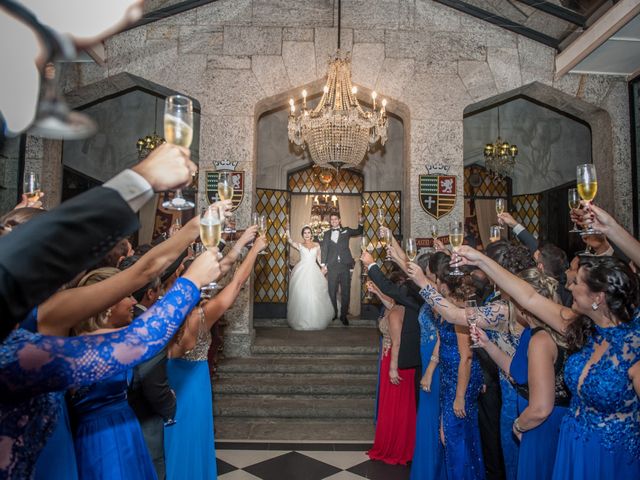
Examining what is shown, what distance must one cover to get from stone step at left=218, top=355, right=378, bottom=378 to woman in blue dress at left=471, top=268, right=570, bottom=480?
3.56 metres

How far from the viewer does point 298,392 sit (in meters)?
5.30

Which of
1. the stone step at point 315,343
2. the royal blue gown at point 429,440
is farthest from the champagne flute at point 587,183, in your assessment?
the stone step at point 315,343

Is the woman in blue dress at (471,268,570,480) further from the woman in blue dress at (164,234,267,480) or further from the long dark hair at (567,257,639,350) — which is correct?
the woman in blue dress at (164,234,267,480)

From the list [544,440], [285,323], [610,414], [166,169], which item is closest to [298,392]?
[285,323]

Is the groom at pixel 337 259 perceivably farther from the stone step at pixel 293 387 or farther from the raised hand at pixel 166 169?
the raised hand at pixel 166 169

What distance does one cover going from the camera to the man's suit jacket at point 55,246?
0.70 metres

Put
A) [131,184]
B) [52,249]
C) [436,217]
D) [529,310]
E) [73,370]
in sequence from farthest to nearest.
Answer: [436,217] < [529,310] < [73,370] < [131,184] < [52,249]

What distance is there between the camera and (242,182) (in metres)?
6.11

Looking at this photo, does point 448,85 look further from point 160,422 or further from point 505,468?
point 160,422

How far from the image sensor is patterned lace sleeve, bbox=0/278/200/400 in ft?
3.23

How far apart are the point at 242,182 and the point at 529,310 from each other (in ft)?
15.3

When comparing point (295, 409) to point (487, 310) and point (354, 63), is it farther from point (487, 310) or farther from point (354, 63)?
point (354, 63)

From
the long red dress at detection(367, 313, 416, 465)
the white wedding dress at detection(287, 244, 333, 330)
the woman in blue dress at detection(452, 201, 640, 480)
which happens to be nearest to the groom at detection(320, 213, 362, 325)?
the white wedding dress at detection(287, 244, 333, 330)

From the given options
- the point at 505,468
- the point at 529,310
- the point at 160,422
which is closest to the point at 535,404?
the point at 529,310
